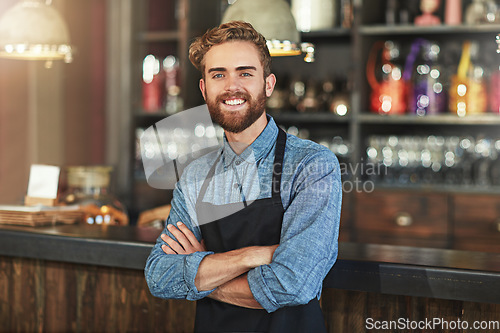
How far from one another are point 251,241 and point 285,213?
116mm

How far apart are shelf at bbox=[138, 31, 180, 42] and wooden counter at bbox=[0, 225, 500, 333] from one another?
71.3 inches

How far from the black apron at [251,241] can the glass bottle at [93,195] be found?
858mm

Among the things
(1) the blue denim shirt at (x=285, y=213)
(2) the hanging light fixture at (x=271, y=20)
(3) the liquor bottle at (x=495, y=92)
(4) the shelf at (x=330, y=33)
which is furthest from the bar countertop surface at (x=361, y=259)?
(4) the shelf at (x=330, y=33)

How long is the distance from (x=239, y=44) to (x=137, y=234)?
2.51 feet

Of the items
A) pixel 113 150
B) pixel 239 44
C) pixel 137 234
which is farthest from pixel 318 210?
pixel 113 150

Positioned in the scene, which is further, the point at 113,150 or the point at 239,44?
the point at 113,150

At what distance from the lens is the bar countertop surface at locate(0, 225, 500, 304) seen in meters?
1.46

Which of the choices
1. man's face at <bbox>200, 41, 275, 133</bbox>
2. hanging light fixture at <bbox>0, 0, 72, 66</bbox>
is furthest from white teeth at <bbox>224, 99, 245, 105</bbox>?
hanging light fixture at <bbox>0, 0, 72, 66</bbox>

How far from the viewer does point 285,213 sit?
137 cm

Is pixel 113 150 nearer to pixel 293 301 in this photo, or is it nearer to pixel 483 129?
pixel 483 129

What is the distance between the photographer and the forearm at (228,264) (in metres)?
1.36

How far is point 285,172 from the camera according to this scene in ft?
4.65

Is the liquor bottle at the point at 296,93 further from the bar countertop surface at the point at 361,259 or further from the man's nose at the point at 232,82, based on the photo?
the man's nose at the point at 232,82

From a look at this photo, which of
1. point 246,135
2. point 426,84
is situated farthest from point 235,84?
point 426,84
